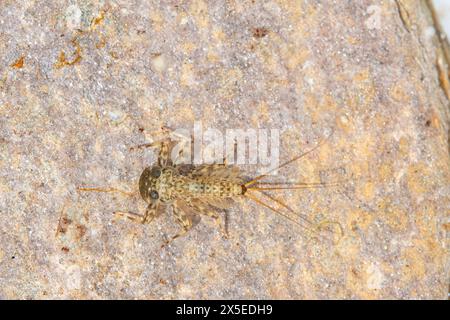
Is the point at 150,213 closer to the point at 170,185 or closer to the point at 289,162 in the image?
the point at 170,185

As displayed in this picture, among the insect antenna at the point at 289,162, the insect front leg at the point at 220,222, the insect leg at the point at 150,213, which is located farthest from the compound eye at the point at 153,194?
the insect antenna at the point at 289,162

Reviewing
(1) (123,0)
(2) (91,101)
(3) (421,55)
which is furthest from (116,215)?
(3) (421,55)

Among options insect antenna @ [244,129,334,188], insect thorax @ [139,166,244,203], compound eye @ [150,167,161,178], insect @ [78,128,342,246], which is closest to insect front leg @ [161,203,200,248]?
insect @ [78,128,342,246]

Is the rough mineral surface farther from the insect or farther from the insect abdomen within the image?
the insect abdomen

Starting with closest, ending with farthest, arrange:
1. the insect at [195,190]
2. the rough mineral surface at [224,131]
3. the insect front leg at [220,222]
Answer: the rough mineral surface at [224,131] → the insect at [195,190] → the insect front leg at [220,222]

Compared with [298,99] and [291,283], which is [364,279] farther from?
[298,99]

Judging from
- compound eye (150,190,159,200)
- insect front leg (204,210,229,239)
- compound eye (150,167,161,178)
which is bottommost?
insect front leg (204,210,229,239)

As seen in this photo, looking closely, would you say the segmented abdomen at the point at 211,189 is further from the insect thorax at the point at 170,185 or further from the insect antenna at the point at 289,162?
the insect antenna at the point at 289,162
